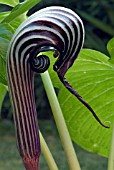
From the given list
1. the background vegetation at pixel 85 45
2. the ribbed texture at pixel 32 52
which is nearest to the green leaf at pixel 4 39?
the ribbed texture at pixel 32 52

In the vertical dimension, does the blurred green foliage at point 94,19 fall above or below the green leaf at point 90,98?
below

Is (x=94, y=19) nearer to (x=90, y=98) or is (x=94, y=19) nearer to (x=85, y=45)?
(x=85, y=45)

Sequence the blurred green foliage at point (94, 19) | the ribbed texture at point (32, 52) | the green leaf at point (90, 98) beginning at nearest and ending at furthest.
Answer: the ribbed texture at point (32, 52)
the green leaf at point (90, 98)
the blurred green foliage at point (94, 19)

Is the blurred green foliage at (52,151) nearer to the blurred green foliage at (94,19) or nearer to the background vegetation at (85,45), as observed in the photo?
the background vegetation at (85,45)

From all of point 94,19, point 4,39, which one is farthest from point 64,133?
point 94,19

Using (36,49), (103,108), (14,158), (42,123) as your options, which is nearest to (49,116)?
(42,123)

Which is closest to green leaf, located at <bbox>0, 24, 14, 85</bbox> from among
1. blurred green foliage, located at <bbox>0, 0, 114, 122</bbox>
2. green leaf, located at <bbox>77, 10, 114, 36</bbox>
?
blurred green foliage, located at <bbox>0, 0, 114, 122</bbox>
